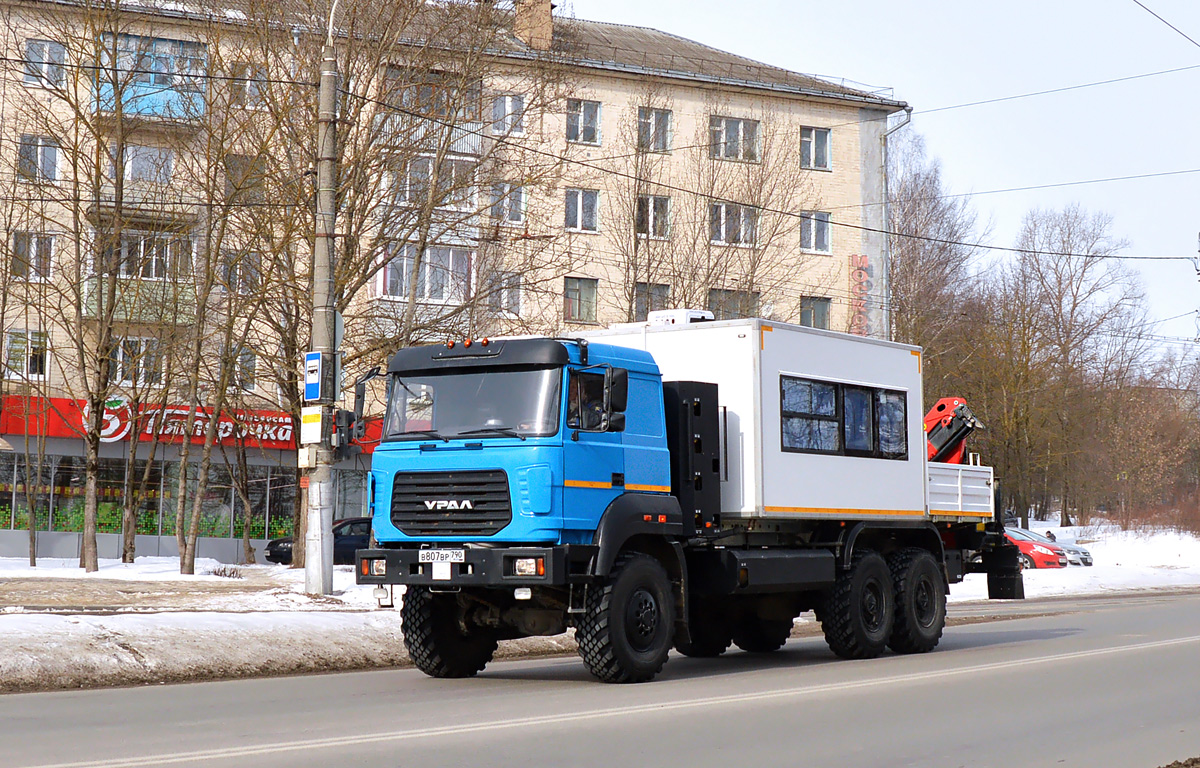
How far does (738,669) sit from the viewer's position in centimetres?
1409

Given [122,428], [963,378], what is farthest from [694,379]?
[963,378]

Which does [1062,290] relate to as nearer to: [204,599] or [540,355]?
[204,599]

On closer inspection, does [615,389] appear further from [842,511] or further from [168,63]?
[168,63]

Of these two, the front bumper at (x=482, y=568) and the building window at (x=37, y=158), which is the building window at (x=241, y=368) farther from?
the front bumper at (x=482, y=568)

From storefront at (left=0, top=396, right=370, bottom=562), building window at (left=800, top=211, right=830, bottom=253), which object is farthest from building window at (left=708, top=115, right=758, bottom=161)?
storefront at (left=0, top=396, right=370, bottom=562)

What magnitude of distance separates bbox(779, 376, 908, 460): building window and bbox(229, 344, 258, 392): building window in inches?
589

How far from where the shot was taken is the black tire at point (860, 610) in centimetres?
1484

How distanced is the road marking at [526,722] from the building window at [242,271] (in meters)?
17.1

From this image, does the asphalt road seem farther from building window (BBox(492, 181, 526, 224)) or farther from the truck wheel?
building window (BBox(492, 181, 526, 224))

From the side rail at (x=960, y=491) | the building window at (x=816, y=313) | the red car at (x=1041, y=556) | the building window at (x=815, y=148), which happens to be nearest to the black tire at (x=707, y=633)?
the side rail at (x=960, y=491)

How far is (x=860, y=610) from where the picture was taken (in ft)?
49.1

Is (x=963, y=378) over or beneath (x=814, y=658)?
over

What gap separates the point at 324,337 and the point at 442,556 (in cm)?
709

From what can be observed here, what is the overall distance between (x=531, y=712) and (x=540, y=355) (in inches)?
130
